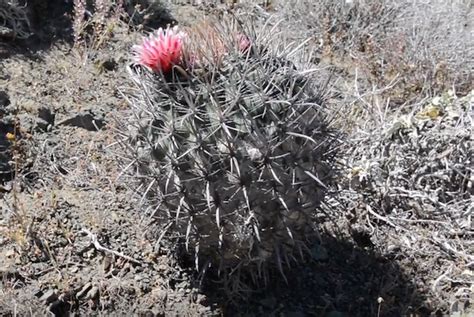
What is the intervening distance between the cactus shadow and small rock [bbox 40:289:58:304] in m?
0.71

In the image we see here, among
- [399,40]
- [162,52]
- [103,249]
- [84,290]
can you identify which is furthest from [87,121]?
[399,40]

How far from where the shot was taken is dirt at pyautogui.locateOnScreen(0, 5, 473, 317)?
10.8 ft

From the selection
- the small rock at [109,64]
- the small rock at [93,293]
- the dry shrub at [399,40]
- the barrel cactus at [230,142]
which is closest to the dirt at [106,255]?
the small rock at [93,293]

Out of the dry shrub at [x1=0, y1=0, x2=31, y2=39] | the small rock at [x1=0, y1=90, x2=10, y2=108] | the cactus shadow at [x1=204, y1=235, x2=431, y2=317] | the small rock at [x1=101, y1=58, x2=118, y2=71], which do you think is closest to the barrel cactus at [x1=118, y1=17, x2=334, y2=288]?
the cactus shadow at [x1=204, y1=235, x2=431, y2=317]

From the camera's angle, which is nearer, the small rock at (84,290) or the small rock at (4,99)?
the small rock at (84,290)

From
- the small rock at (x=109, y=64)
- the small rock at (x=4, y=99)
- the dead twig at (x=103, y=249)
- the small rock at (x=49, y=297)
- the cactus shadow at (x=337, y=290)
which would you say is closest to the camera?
the small rock at (x=49, y=297)

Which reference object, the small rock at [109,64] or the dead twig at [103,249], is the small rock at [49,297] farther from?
the small rock at [109,64]

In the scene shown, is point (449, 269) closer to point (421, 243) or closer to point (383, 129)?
point (421, 243)

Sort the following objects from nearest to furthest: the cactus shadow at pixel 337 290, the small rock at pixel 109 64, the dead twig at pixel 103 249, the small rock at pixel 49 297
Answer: the small rock at pixel 49 297
the cactus shadow at pixel 337 290
the dead twig at pixel 103 249
the small rock at pixel 109 64

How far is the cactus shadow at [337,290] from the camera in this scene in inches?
132

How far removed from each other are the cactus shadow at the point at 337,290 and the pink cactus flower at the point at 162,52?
117 centimetres

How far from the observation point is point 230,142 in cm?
271

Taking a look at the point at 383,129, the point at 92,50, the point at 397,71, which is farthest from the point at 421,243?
the point at 92,50

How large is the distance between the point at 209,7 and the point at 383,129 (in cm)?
216
